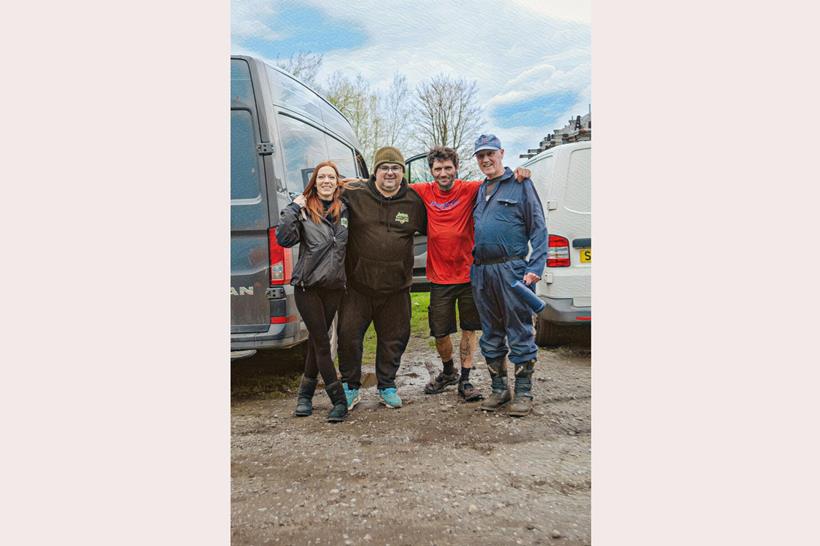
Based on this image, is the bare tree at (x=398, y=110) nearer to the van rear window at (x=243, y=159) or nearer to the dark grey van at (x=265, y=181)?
Result: the dark grey van at (x=265, y=181)

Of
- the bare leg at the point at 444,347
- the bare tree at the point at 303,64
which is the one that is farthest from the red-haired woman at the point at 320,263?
the bare leg at the point at 444,347

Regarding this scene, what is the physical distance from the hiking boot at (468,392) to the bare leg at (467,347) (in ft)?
0.39

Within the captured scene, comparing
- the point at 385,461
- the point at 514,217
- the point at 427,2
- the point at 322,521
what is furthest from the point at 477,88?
the point at 322,521

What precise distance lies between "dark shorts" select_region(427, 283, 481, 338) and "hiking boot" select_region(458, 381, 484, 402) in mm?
356

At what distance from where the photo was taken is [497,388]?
3195 millimetres

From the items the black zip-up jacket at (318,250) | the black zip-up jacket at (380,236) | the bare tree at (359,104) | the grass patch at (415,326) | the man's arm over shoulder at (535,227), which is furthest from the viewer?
the grass patch at (415,326)

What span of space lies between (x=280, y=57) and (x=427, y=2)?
696 mm

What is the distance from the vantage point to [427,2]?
244 cm

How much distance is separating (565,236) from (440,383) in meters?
1.25

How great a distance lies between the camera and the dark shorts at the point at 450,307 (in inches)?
134

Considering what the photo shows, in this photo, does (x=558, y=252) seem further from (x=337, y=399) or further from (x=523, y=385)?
(x=337, y=399)

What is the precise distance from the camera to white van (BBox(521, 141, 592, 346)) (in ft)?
7.89

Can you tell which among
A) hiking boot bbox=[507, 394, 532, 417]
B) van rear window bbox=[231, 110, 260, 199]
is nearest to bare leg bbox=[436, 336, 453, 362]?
hiking boot bbox=[507, 394, 532, 417]

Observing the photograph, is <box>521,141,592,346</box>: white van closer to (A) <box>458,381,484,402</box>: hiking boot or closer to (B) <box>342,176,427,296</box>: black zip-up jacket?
(A) <box>458,381,484,402</box>: hiking boot
